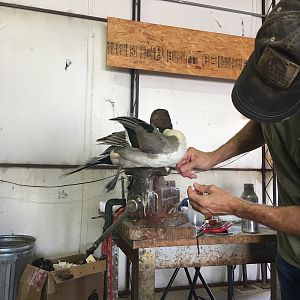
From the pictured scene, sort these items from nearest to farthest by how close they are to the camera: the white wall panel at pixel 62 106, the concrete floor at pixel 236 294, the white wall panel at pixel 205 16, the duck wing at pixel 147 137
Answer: the duck wing at pixel 147 137 → the white wall panel at pixel 62 106 → the concrete floor at pixel 236 294 → the white wall panel at pixel 205 16

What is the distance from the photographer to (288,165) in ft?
3.22

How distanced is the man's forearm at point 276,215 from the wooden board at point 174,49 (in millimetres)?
1503

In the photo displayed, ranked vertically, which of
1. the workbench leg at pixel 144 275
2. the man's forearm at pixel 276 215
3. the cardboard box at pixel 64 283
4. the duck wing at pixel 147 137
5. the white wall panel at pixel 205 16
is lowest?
the cardboard box at pixel 64 283

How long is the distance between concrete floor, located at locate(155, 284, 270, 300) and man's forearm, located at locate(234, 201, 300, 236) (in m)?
1.54

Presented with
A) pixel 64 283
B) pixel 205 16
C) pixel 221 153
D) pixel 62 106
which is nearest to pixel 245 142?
pixel 221 153

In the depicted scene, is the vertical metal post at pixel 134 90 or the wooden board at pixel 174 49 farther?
the vertical metal post at pixel 134 90

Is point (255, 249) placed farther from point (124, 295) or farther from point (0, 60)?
point (0, 60)

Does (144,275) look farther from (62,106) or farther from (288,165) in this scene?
(62,106)

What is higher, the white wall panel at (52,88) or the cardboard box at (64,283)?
the white wall panel at (52,88)

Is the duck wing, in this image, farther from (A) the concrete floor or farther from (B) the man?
(A) the concrete floor

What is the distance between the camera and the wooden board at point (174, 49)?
2.12 meters

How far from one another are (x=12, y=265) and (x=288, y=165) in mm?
1474

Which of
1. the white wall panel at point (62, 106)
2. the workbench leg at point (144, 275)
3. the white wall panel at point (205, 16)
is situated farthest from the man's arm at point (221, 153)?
the white wall panel at point (205, 16)

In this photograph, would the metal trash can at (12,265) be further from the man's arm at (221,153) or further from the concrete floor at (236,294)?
the man's arm at (221,153)
